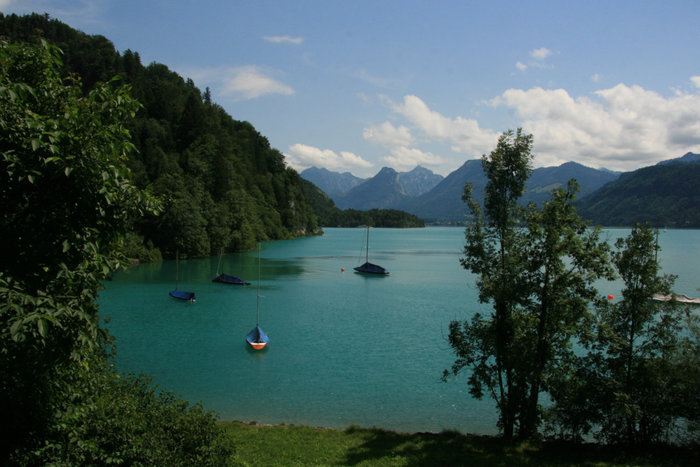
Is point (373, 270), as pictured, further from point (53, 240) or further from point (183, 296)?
point (53, 240)

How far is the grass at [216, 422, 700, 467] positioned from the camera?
13516 millimetres

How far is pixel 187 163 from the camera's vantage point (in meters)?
100

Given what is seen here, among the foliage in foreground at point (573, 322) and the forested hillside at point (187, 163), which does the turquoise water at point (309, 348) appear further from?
the forested hillside at point (187, 163)

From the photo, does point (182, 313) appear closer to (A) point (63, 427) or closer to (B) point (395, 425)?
(B) point (395, 425)

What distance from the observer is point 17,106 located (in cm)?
653

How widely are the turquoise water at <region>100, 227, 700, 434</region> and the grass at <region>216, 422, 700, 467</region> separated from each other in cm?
295

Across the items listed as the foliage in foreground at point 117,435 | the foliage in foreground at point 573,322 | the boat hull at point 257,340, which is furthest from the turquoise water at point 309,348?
the foliage in foreground at point 117,435

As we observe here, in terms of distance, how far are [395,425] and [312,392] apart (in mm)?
5258

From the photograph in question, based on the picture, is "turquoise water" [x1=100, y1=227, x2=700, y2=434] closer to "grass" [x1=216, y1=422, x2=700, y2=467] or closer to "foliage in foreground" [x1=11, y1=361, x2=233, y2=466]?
"grass" [x1=216, y1=422, x2=700, y2=467]

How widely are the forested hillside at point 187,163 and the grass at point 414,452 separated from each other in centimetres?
5515

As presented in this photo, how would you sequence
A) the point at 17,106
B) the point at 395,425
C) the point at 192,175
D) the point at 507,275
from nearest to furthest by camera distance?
the point at 17,106 → the point at 507,275 → the point at 395,425 → the point at 192,175

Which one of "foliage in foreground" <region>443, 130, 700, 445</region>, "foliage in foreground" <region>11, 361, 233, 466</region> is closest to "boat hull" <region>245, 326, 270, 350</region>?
"foliage in foreground" <region>443, 130, 700, 445</region>

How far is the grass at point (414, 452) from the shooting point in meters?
13.5

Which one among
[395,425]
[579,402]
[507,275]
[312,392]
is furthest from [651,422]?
[312,392]
